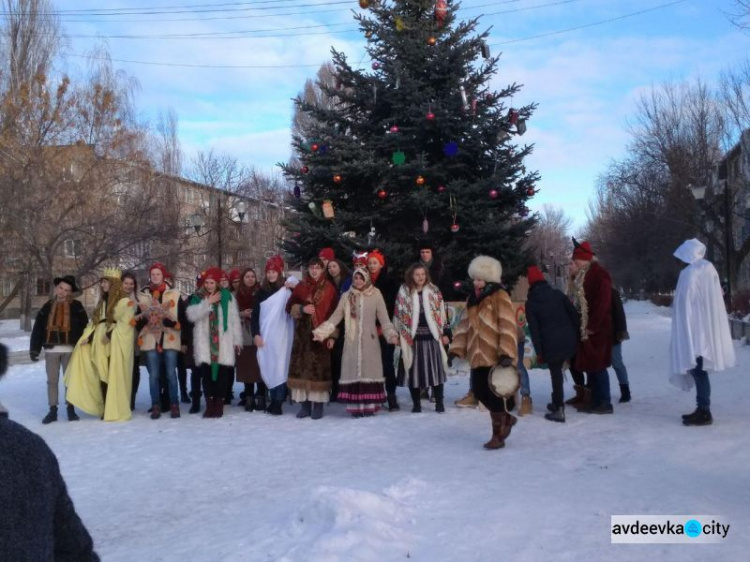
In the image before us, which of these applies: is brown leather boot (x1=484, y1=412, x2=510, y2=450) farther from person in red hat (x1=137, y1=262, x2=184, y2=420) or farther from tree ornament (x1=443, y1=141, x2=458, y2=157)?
tree ornament (x1=443, y1=141, x2=458, y2=157)

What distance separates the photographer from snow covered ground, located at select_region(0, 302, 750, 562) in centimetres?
457

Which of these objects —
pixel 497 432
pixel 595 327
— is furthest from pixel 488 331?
pixel 595 327

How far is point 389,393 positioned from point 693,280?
419 centimetres

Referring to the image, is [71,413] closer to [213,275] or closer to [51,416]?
[51,416]

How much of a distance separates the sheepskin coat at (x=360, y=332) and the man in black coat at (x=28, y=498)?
23.5ft

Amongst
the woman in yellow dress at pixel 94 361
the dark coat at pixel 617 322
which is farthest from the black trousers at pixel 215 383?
the dark coat at pixel 617 322

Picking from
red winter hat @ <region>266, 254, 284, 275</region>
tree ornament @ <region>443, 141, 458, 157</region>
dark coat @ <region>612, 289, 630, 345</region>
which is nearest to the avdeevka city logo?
dark coat @ <region>612, 289, 630, 345</region>

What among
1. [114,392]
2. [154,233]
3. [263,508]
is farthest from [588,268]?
[154,233]

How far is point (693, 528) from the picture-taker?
469 centimetres

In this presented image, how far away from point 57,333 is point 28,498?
8563mm

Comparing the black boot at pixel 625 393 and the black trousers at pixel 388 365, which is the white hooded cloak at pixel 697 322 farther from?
the black trousers at pixel 388 365

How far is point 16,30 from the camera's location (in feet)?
109

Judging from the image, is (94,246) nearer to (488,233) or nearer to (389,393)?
(488,233)

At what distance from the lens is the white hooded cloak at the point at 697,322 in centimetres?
782
